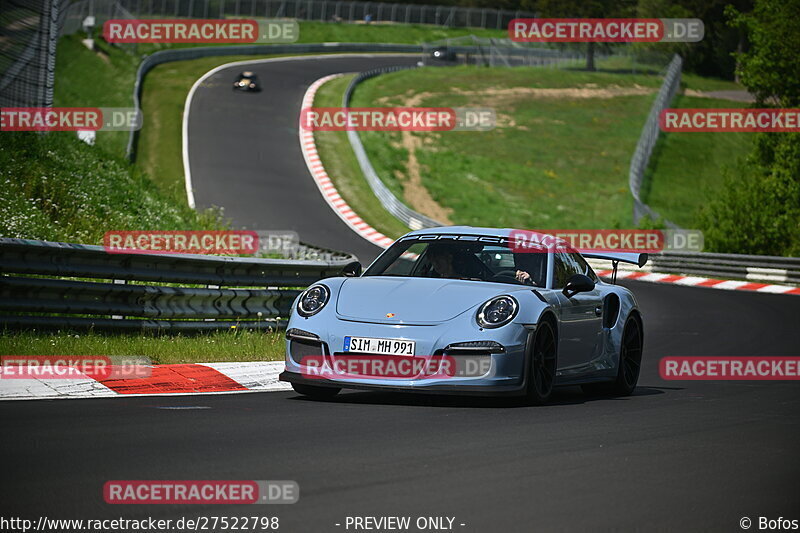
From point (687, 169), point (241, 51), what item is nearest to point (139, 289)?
point (687, 169)

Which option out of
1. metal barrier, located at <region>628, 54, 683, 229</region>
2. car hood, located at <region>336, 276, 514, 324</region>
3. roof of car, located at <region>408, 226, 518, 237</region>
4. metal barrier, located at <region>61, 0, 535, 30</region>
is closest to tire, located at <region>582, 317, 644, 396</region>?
roof of car, located at <region>408, 226, 518, 237</region>

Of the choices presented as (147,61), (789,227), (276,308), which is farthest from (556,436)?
(147,61)

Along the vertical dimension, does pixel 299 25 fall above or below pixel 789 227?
above

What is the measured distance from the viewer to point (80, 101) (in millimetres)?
46000

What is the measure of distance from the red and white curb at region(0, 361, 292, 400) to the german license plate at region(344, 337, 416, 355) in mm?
1284

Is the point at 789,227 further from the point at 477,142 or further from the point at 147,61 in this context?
the point at 147,61

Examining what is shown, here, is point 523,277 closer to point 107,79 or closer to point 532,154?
point 107,79

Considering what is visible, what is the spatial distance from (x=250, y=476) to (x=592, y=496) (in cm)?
155

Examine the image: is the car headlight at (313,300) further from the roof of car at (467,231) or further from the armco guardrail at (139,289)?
the armco guardrail at (139,289)

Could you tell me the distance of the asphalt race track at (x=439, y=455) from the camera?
16.9 feet

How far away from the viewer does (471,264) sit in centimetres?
998

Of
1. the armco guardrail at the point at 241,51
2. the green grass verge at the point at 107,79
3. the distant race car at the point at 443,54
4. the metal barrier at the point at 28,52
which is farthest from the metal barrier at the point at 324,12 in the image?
the metal barrier at the point at 28,52

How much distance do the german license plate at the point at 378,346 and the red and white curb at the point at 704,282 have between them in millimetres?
20533

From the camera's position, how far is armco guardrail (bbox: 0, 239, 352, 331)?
408 inches
